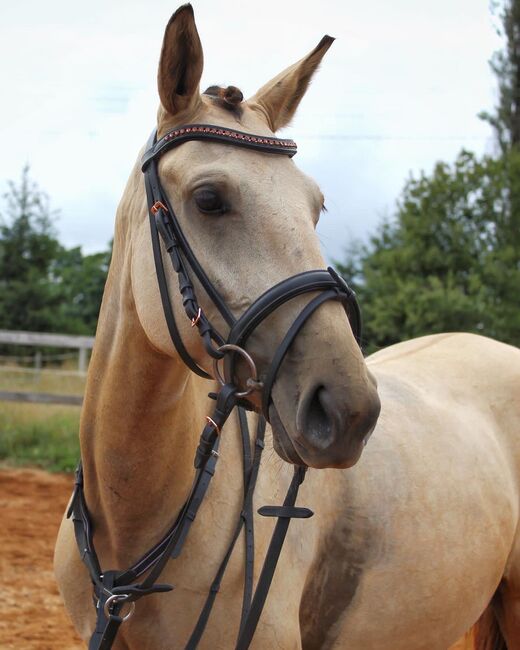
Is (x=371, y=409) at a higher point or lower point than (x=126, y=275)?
lower

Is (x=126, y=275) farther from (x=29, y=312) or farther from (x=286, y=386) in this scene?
(x=29, y=312)

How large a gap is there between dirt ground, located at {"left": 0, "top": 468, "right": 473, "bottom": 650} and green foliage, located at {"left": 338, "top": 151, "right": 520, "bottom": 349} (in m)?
6.97

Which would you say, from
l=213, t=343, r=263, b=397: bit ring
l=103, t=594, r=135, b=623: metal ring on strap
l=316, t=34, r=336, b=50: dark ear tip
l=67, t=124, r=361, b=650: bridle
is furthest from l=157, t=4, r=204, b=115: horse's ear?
l=103, t=594, r=135, b=623: metal ring on strap

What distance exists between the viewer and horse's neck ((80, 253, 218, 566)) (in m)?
2.29

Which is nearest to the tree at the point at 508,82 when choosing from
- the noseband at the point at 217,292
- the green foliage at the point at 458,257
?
the green foliage at the point at 458,257

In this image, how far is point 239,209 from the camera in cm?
200

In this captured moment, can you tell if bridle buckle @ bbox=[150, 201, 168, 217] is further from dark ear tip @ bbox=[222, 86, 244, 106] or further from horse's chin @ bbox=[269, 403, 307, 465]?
horse's chin @ bbox=[269, 403, 307, 465]

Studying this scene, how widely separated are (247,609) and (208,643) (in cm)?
15

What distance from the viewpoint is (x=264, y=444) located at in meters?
2.54

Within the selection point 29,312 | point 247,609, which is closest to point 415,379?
point 247,609

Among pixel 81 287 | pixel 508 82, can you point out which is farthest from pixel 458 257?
pixel 81 287

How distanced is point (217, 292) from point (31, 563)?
16.3 ft

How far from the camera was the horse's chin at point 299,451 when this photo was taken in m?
1.81

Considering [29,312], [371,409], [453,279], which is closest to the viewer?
[371,409]
